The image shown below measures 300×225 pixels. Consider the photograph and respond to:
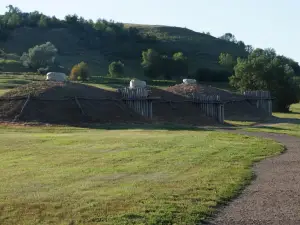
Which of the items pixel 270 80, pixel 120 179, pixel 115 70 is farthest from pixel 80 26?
pixel 120 179

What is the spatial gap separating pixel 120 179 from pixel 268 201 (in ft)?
15.6

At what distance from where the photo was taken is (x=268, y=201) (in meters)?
15.8

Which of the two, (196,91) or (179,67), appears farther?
(179,67)

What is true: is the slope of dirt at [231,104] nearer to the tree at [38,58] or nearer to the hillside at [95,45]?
the tree at [38,58]

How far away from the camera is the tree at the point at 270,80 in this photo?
99188mm

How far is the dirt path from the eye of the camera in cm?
1374

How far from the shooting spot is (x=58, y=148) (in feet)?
93.6

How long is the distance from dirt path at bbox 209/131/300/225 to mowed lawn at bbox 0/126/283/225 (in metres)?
0.46

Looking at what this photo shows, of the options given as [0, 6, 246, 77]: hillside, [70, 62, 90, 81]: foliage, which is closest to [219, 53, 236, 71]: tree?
[0, 6, 246, 77]: hillside

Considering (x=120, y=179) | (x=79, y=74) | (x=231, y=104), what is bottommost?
(x=231, y=104)

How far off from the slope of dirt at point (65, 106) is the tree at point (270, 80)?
151 ft

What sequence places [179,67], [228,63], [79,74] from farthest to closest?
[228,63] < [179,67] < [79,74]

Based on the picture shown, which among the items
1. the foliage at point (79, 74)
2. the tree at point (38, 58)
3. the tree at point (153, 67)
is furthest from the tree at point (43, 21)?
the foliage at point (79, 74)

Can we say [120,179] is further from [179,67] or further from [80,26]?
[80,26]
